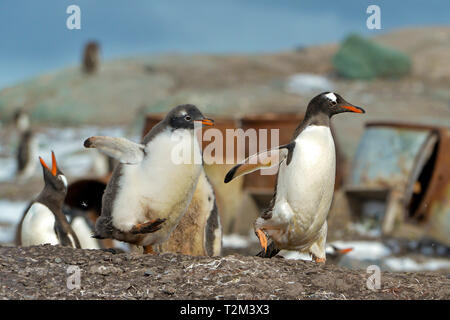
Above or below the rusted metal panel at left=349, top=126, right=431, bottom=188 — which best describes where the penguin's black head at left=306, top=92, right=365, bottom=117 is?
above

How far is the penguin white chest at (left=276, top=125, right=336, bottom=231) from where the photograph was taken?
8.73ft

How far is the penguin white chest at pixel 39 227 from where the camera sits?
3592mm

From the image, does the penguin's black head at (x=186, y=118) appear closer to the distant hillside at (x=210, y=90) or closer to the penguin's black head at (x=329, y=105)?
the penguin's black head at (x=329, y=105)

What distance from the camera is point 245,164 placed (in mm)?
2676

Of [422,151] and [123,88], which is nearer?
[422,151]

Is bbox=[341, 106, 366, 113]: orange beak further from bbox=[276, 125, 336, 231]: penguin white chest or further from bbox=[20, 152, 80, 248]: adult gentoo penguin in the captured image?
bbox=[20, 152, 80, 248]: adult gentoo penguin

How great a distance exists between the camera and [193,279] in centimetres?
240

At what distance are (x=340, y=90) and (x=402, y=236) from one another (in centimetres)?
1401

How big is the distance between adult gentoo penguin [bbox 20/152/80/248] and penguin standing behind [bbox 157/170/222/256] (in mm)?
680

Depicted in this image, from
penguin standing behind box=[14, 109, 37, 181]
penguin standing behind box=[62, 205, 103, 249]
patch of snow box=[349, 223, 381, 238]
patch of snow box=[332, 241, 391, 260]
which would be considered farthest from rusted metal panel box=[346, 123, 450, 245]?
penguin standing behind box=[14, 109, 37, 181]

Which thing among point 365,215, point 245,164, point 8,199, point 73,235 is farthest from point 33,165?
point 245,164

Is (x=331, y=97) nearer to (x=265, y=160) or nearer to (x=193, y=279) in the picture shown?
(x=265, y=160)

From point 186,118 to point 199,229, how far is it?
30.0 inches
